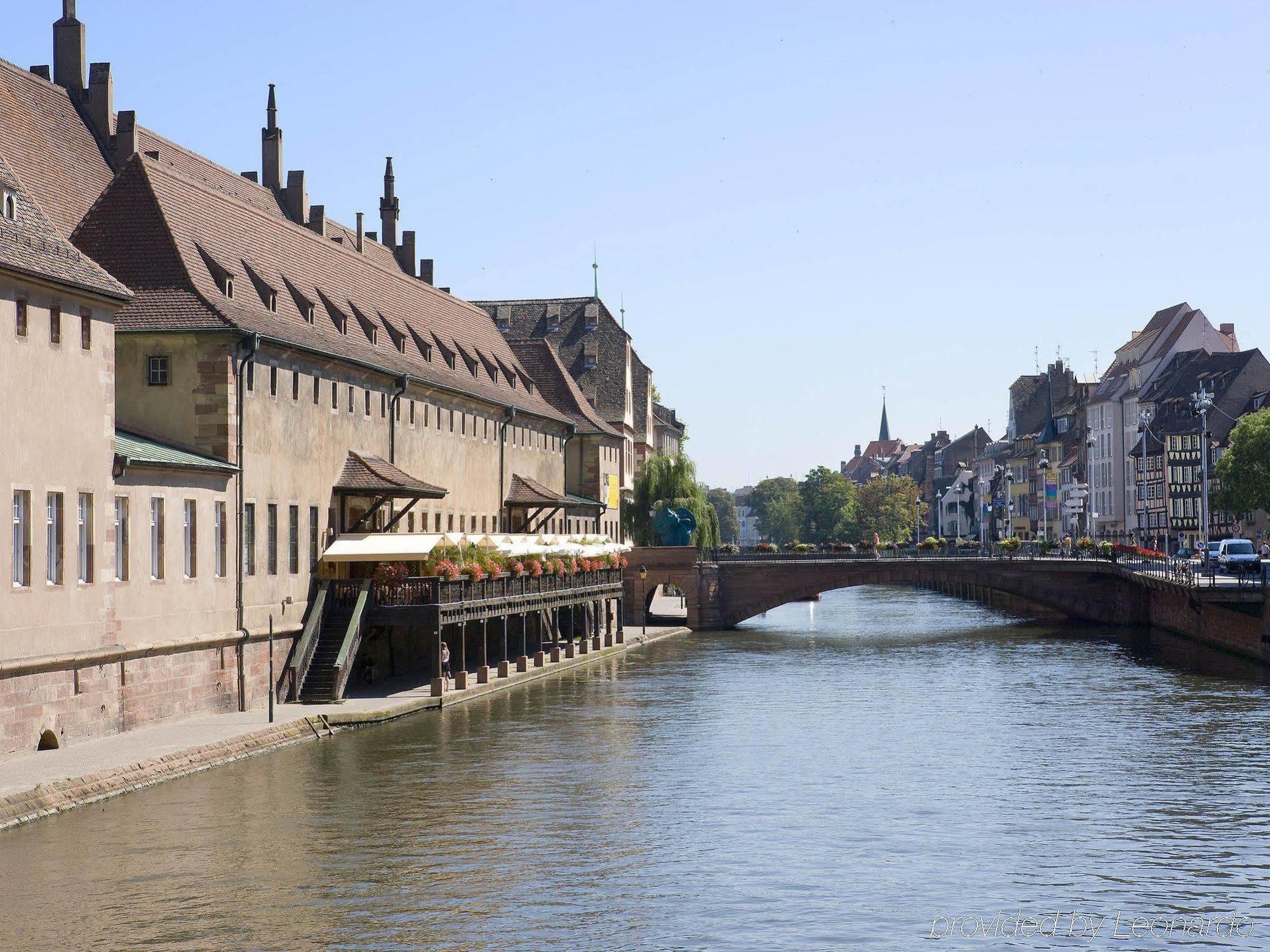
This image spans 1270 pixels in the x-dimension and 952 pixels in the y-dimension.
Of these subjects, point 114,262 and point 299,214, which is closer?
point 114,262

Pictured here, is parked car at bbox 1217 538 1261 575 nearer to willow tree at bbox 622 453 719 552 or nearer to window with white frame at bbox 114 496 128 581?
willow tree at bbox 622 453 719 552

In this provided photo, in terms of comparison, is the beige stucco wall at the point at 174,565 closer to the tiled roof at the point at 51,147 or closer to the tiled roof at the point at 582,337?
the tiled roof at the point at 51,147

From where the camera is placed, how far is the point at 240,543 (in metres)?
49.8

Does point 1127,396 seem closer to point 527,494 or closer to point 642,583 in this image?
point 642,583

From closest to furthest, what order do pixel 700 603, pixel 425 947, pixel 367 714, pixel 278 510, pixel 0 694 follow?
pixel 425 947 < pixel 0 694 < pixel 367 714 < pixel 278 510 < pixel 700 603

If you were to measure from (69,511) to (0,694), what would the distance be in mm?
4897

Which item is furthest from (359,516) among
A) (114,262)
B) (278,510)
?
(114,262)

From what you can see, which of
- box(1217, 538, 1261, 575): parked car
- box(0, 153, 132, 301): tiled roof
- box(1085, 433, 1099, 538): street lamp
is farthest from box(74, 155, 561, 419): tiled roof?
box(1085, 433, 1099, 538): street lamp

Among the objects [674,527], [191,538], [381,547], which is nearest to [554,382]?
[674,527]

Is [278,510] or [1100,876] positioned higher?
[278,510]

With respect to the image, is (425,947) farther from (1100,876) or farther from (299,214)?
(299,214)

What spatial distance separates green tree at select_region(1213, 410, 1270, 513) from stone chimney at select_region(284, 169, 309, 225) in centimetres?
5808

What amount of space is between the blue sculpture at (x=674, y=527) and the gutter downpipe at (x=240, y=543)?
64670 mm

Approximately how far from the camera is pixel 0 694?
120 feet
